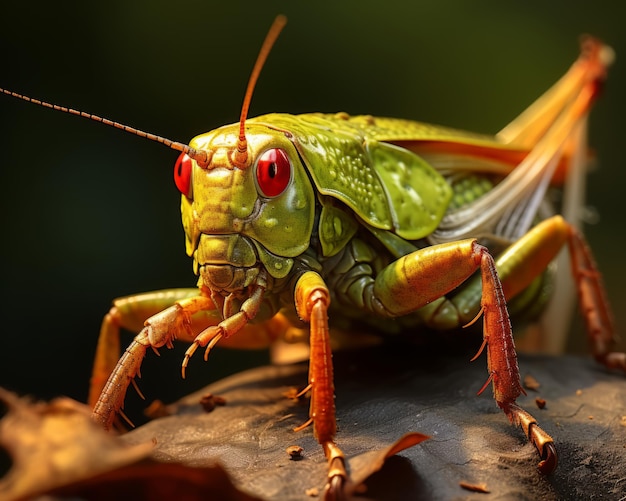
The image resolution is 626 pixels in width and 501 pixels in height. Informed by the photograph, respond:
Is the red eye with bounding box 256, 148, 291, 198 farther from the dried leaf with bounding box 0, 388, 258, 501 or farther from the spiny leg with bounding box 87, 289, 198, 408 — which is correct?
the dried leaf with bounding box 0, 388, 258, 501

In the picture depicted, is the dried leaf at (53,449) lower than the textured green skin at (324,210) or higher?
lower

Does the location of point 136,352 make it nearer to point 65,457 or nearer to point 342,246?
point 342,246

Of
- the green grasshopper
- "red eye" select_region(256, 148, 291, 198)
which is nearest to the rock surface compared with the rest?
the green grasshopper

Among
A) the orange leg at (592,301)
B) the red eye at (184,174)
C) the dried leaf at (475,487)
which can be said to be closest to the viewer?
the dried leaf at (475,487)

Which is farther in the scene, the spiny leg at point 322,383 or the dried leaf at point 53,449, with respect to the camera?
the spiny leg at point 322,383

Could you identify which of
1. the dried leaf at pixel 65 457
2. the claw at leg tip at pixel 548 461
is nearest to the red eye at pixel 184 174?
the dried leaf at pixel 65 457

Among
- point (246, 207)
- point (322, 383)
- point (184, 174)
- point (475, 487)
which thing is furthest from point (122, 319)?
point (475, 487)

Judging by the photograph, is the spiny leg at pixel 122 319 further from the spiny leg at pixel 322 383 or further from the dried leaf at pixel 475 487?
the dried leaf at pixel 475 487
